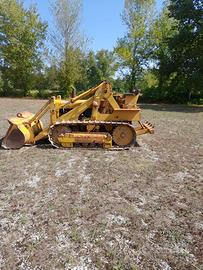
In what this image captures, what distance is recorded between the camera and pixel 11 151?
8.04 metres

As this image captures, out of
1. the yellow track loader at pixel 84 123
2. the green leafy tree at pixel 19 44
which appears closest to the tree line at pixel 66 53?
the green leafy tree at pixel 19 44

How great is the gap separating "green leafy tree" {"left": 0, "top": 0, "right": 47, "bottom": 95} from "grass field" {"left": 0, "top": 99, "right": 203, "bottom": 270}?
2627 cm

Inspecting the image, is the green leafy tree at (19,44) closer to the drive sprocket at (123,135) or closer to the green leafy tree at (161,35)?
the green leafy tree at (161,35)

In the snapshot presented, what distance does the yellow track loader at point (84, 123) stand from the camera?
8234 mm

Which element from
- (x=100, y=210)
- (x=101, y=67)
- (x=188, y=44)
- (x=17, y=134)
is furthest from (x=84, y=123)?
(x=101, y=67)

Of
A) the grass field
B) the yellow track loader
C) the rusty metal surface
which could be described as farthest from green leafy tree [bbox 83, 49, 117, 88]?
the grass field

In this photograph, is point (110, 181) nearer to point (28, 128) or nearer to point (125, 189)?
point (125, 189)

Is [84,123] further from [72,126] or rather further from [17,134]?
[17,134]

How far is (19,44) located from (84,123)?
2621 centimetres

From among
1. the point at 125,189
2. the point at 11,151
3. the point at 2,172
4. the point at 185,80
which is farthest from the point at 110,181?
the point at 185,80

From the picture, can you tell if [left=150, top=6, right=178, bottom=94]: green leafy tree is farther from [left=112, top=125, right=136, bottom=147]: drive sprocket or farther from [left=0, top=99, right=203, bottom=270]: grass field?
[left=0, top=99, right=203, bottom=270]: grass field

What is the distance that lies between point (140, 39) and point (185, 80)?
9251 millimetres

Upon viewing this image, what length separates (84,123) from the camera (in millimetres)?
8234

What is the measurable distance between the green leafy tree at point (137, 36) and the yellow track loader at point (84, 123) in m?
23.3
